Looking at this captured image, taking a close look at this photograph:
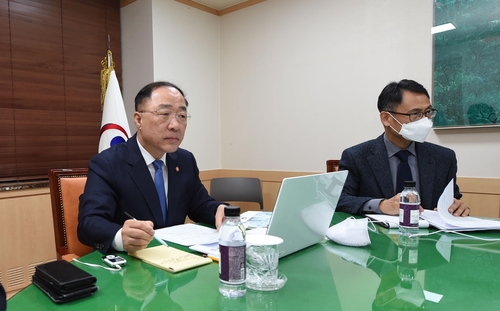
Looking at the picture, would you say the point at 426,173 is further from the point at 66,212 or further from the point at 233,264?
the point at 66,212

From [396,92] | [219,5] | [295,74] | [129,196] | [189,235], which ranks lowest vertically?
[189,235]

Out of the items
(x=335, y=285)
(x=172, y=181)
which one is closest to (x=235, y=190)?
(x=172, y=181)

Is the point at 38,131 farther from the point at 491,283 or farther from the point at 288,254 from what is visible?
the point at 491,283

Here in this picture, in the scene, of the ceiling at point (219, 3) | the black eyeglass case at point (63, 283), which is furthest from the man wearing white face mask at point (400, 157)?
the ceiling at point (219, 3)

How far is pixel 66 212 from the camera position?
1.54 m

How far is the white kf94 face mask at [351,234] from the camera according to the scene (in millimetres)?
1145

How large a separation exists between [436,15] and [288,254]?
247 centimetres

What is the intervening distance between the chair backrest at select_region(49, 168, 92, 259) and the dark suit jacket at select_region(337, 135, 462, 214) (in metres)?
1.28

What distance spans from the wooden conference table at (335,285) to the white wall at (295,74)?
194 centimetres

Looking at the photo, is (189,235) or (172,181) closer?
(189,235)

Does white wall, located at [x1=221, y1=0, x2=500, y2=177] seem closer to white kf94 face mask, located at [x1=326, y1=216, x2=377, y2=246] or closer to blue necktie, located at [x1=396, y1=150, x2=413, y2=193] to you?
blue necktie, located at [x1=396, y1=150, x2=413, y2=193]

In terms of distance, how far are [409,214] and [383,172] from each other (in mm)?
578

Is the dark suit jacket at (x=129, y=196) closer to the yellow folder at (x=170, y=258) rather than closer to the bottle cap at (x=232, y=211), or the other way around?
the yellow folder at (x=170, y=258)

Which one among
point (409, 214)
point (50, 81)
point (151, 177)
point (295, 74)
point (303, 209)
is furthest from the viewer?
point (295, 74)
